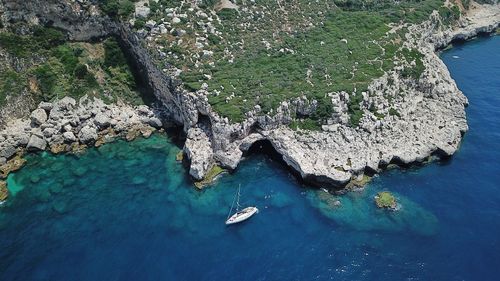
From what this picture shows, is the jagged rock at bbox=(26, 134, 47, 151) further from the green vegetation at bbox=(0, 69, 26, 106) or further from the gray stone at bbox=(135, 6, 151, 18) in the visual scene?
the gray stone at bbox=(135, 6, 151, 18)

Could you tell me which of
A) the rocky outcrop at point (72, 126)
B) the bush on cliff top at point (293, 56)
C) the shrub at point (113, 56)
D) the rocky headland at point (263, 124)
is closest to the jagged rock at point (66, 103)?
the rocky outcrop at point (72, 126)

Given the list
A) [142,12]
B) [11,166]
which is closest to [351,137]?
[142,12]

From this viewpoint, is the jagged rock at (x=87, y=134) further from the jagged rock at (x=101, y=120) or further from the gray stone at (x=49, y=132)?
the gray stone at (x=49, y=132)

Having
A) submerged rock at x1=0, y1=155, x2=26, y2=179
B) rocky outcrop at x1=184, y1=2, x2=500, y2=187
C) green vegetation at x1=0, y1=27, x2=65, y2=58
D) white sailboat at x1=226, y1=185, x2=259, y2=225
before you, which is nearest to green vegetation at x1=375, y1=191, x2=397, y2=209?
rocky outcrop at x1=184, y1=2, x2=500, y2=187

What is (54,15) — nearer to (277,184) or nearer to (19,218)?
(19,218)

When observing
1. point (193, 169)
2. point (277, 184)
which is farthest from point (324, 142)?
point (193, 169)
